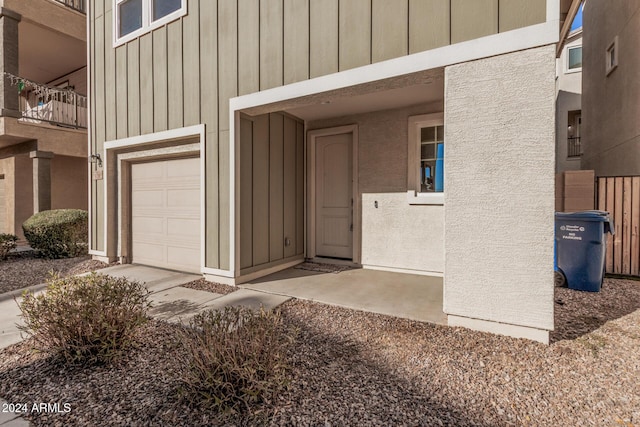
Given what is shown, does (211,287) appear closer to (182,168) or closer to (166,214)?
(166,214)

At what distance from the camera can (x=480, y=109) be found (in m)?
2.89

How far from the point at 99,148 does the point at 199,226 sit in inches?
122

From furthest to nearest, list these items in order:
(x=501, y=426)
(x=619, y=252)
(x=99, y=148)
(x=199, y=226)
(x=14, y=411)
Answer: (x=99, y=148) → (x=199, y=226) → (x=619, y=252) → (x=14, y=411) → (x=501, y=426)

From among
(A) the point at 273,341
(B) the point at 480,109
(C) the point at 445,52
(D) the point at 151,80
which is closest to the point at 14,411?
(A) the point at 273,341

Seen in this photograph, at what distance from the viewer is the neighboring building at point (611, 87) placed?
5.83 m

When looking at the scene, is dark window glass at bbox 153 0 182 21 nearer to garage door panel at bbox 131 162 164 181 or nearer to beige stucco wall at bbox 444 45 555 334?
garage door panel at bbox 131 162 164 181

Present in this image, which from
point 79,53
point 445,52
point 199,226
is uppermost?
point 79,53

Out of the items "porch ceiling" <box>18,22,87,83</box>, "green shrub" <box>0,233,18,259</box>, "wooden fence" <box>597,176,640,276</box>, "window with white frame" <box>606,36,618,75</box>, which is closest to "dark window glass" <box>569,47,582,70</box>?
"window with white frame" <box>606,36,618,75</box>

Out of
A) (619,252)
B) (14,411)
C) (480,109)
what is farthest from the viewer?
(619,252)

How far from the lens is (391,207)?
17.8 ft

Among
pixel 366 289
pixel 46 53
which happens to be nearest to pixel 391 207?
pixel 366 289

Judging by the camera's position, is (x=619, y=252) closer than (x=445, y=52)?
No

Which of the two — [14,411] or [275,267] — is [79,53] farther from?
[14,411]

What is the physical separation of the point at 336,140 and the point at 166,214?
338 cm
